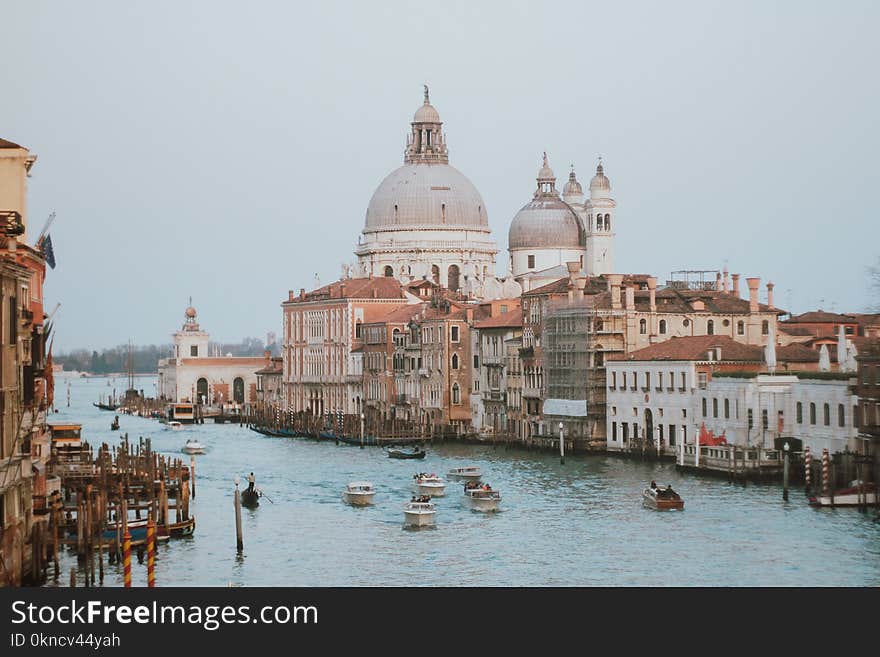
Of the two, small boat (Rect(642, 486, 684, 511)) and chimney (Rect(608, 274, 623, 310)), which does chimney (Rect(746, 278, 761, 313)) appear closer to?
chimney (Rect(608, 274, 623, 310))

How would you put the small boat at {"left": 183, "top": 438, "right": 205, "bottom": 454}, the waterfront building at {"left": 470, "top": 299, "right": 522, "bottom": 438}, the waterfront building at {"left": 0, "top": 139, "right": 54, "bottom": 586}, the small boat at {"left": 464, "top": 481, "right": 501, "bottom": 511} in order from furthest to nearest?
the waterfront building at {"left": 470, "top": 299, "right": 522, "bottom": 438}, the small boat at {"left": 183, "top": 438, "right": 205, "bottom": 454}, the small boat at {"left": 464, "top": 481, "right": 501, "bottom": 511}, the waterfront building at {"left": 0, "top": 139, "right": 54, "bottom": 586}

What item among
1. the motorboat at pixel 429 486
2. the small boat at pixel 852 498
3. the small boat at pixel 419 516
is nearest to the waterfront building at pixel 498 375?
the motorboat at pixel 429 486

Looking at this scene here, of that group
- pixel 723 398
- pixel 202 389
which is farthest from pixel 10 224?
pixel 202 389

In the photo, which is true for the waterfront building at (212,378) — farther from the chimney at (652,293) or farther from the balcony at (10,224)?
the balcony at (10,224)

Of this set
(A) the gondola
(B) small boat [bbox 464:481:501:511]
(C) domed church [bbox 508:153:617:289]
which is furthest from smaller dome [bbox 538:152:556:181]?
(B) small boat [bbox 464:481:501:511]

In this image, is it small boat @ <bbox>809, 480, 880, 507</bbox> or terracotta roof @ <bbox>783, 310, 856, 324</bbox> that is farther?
terracotta roof @ <bbox>783, 310, 856, 324</bbox>

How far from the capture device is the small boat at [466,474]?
149 ft

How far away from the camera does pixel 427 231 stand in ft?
307

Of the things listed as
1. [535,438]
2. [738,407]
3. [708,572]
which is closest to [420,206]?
[535,438]

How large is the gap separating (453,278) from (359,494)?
5429 centimetres

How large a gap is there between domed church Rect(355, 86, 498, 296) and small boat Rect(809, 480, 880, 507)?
188ft

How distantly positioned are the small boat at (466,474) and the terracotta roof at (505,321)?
625 inches

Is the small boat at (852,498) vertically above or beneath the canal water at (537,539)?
above

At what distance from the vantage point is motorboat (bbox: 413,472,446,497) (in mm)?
41619
